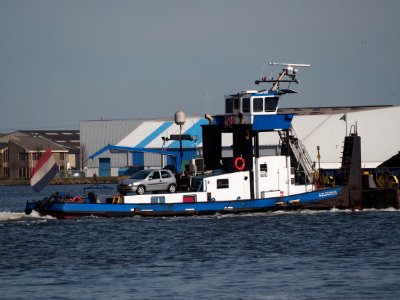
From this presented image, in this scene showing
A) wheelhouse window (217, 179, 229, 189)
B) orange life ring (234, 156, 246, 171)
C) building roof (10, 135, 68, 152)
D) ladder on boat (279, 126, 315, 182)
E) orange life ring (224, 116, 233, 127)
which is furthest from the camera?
building roof (10, 135, 68, 152)

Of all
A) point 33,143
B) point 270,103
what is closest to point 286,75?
point 270,103

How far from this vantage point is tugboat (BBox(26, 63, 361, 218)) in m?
47.2

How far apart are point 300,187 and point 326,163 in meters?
57.7

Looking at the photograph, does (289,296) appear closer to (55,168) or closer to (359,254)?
(359,254)

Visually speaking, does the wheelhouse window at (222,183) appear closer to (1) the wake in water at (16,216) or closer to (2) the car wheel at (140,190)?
(2) the car wheel at (140,190)

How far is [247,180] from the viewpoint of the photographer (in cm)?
4806

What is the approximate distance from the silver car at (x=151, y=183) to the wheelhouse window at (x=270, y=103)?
5.91 m

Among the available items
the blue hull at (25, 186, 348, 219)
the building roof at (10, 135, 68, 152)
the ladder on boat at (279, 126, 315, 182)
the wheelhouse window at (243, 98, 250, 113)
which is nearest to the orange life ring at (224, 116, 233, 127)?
the wheelhouse window at (243, 98, 250, 113)

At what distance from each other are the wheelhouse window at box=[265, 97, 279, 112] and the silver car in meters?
5.91

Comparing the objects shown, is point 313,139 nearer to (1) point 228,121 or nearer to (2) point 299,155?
(2) point 299,155

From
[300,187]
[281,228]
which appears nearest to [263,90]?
[300,187]

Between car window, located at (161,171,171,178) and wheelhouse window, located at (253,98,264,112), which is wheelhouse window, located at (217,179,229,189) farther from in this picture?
wheelhouse window, located at (253,98,264,112)

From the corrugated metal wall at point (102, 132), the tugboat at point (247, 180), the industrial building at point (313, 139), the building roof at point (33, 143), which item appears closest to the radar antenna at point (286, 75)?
the tugboat at point (247, 180)

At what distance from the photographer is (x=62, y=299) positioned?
26.3m
